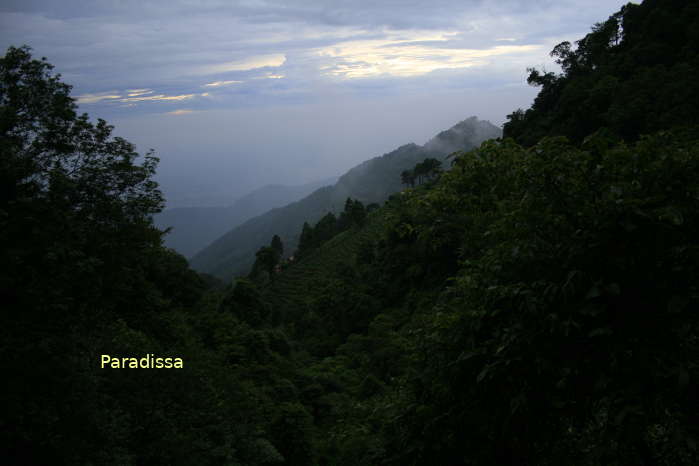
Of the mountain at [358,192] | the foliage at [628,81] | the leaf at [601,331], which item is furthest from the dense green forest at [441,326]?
the mountain at [358,192]

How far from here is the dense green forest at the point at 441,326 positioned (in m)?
3.50

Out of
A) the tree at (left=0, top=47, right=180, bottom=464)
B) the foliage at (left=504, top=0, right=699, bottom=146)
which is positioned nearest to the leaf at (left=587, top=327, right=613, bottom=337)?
the tree at (left=0, top=47, right=180, bottom=464)

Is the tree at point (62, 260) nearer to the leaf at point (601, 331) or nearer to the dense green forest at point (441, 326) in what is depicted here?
the dense green forest at point (441, 326)

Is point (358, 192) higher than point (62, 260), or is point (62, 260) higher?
point (358, 192)

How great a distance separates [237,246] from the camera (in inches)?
7377

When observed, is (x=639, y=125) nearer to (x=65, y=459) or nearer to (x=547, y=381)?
(x=547, y=381)

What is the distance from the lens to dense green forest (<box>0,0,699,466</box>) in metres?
3.50

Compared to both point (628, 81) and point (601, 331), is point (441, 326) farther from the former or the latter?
point (628, 81)

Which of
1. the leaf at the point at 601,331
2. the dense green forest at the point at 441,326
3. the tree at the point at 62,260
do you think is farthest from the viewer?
the tree at the point at 62,260

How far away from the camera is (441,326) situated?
17.0 feet

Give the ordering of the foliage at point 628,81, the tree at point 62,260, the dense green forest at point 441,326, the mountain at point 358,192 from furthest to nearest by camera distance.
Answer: the mountain at point 358,192
the foliage at point 628,81
the tree at point 62,260
the dense green forest at point 441,326

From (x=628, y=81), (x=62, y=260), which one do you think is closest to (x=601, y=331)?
(x=62, y=260)

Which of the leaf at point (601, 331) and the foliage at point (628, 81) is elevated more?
the foliage at point (628, 81)

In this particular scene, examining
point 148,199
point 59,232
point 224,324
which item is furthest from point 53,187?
point 224,324
